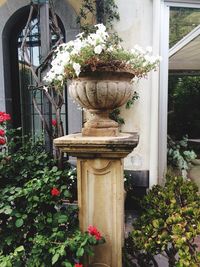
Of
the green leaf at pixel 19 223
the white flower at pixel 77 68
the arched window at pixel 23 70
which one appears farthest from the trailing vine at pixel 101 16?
the green leaf at pixel 19 223

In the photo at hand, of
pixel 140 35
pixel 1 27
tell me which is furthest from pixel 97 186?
pixel 1 27

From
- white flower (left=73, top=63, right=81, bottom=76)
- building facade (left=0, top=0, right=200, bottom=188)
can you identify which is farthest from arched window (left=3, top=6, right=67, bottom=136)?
white flower (left=73, top=63, right=81, bottom=76)

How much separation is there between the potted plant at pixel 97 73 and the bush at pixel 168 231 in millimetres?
827

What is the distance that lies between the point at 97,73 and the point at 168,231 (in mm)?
1293

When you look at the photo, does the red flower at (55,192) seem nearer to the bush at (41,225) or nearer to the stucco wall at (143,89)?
the bush at (41,225)

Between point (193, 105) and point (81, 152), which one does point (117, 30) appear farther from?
point (81, 152)

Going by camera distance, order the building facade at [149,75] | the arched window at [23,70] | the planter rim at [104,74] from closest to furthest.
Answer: the planter rim at [104,74], the building facade at [149,75], the arched window at [23,70]

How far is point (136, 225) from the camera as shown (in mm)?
2451

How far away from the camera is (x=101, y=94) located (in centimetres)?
187

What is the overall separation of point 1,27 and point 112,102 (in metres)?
2.78

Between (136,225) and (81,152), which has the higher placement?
(81,152)

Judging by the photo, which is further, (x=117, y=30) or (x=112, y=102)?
(x=117, y=30)

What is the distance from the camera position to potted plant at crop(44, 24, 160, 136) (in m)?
1.80

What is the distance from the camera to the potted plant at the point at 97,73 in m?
1.80
